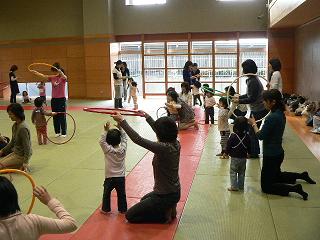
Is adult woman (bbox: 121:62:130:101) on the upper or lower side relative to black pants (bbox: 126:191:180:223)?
upper

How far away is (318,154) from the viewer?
852cm

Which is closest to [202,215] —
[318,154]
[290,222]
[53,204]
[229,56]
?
[290,222]

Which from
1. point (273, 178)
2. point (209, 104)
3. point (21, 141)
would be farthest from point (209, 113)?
point (21, 141)

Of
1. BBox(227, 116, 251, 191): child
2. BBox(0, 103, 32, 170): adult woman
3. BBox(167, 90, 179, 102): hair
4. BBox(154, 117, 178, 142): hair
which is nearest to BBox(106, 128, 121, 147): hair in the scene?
BBox(154, 117, 178, 142): hair

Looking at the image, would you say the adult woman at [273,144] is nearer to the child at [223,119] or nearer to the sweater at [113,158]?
the sweater at [113,158]

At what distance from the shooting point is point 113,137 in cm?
546

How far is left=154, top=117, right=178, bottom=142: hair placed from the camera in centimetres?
489

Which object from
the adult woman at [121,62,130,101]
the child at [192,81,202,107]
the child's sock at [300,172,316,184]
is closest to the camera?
the child's sock at [300,172,316,184]

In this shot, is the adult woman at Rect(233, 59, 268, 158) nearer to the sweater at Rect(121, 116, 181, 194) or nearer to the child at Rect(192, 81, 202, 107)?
the sweater at Rect(121, 116, 181, 194)

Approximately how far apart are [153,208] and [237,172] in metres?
1.82

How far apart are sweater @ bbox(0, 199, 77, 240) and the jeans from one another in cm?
391

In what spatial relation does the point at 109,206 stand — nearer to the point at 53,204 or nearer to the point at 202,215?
the point at 202,215

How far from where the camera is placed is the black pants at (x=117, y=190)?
5.54 meters

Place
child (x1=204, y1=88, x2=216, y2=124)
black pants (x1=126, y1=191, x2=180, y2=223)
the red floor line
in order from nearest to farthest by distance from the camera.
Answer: the red floor line
black pants (x1=126, y1=191, x2=180, y2=223)
child (x1=204, y1=88, x2=216, y2=124)
